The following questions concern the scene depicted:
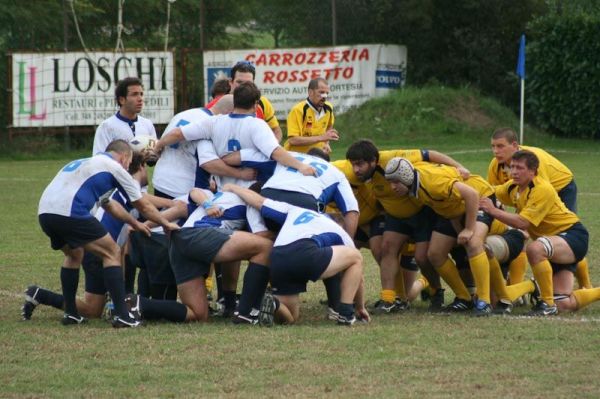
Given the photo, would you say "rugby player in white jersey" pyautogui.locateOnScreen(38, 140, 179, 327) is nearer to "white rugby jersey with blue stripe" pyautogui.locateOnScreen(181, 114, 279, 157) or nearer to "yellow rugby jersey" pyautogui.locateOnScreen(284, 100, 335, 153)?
"white rugby jersey with blue stripe" pyautogui.locateOnScreen(181, 114, 279, 157)

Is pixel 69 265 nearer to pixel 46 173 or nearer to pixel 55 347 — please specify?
pixel 55 347

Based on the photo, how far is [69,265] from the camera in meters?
8.52

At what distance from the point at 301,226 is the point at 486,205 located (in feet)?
4.93

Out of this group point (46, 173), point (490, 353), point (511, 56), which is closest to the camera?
point (490, 353)

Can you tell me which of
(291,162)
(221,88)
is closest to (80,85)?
(221,88)

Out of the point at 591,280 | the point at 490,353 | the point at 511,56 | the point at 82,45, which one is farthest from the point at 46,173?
the point at 490,353

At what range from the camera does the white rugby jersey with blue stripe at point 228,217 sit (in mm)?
8578

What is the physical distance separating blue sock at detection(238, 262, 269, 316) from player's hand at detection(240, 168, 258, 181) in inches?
38.7

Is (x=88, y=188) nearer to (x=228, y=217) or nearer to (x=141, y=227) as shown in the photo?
(x=141, y=227)

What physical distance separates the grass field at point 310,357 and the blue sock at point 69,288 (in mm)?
145

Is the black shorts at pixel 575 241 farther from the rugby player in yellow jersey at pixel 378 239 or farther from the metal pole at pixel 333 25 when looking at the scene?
the metal pole at pixel 333 25

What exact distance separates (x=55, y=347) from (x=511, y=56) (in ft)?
75.8

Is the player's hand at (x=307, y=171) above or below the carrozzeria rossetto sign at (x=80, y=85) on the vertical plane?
below

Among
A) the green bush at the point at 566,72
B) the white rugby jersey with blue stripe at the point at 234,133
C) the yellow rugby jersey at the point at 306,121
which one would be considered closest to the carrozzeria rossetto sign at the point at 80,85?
the green bush at the point at 566,72
